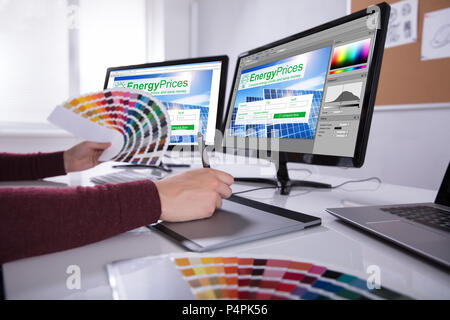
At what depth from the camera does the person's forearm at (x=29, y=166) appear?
3.04ft

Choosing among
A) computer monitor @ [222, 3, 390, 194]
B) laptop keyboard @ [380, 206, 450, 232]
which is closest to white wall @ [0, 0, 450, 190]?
computer monitor @ [222, 3, 390, 194]

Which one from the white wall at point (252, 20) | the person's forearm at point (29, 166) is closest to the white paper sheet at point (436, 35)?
the white wall at point (252, 20)

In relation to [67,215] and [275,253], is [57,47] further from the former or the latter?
[275,253]

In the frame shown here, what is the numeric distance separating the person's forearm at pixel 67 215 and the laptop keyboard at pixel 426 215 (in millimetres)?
417

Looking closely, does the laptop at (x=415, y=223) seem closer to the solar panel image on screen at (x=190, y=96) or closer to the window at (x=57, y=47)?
the solar panel image on screen at (x=190, y=96)

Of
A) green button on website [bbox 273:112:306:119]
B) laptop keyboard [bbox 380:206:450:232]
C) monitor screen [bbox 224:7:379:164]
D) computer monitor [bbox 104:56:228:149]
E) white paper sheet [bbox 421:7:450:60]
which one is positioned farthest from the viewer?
white paper sheet [bbox 421:7:450:60]

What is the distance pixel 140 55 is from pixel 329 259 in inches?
106

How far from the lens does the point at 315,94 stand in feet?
2.44

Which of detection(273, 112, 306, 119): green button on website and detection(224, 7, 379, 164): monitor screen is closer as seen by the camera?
detection(224, 7, 379, 164): monitor screen

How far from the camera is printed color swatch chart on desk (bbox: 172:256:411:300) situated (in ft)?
0.87

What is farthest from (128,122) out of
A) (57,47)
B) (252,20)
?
(57,47)

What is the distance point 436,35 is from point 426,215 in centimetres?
111

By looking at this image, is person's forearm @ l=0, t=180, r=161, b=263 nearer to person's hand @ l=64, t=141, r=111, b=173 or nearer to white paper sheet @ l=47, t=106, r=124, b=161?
white paper sheet @ l=47, t=106, r=124, b=161
